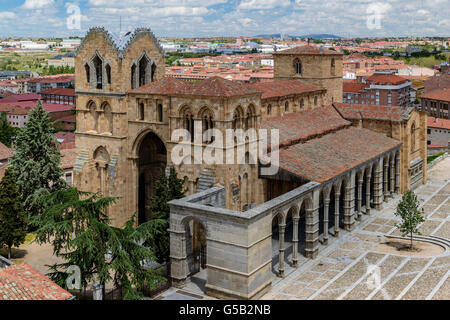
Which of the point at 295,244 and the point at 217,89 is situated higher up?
the point at 217,89

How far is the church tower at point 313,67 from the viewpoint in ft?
190

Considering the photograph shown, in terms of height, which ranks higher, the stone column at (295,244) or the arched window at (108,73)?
the arched window at (108,73)

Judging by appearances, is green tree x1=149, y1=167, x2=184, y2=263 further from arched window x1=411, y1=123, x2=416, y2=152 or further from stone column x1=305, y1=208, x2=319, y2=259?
arched window x1=411, y1=123, x2=416, y2=152

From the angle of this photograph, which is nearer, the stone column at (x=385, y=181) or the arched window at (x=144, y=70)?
the arched window at (x=144, y=70)

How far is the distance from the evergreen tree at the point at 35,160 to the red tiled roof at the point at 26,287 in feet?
68.2

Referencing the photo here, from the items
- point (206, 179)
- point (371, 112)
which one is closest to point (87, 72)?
point (206, 179)

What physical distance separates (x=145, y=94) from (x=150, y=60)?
4773mm

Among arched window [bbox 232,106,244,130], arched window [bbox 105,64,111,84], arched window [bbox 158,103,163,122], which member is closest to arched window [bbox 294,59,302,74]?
arched window [bbox 232,106,244,130]

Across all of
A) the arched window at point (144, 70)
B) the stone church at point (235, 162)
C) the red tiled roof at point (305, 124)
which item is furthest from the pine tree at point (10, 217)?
the red tiled roof at point (305, 124)

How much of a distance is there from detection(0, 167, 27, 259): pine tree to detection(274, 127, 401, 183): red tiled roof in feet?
65.3

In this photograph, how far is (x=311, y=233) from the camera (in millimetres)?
38438

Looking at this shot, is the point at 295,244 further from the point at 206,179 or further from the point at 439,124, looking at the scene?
the point at 439,124

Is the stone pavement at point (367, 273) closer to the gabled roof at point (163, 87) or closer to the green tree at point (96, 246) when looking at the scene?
the green tree at point (96, 246)

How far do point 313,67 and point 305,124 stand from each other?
32.6 ft
